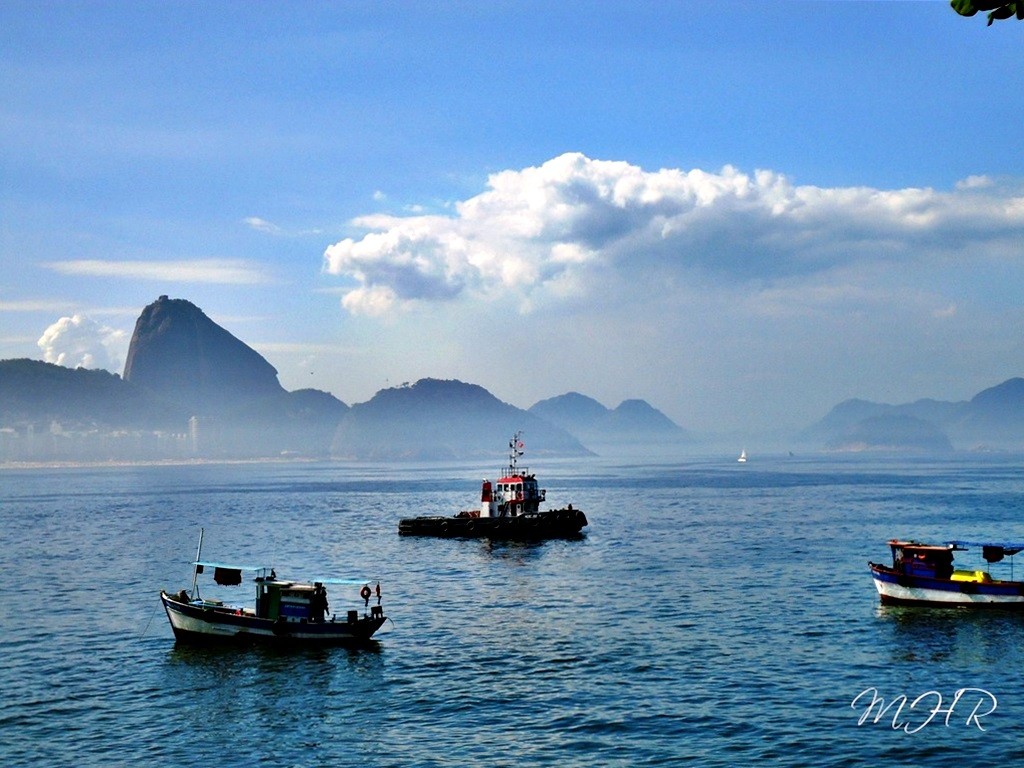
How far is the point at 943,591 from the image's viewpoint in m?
58.7

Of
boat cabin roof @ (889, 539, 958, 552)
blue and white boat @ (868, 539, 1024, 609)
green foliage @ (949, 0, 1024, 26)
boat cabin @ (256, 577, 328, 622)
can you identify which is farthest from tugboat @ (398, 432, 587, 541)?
green foliage @ (949, 0, 1024, 26)

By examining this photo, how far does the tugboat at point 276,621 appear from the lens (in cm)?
5028

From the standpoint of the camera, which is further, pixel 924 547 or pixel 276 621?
pixel 924 547

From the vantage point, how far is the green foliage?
11.4 metres

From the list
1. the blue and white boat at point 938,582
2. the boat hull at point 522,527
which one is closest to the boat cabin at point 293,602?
the blue and white boat at point 938,582

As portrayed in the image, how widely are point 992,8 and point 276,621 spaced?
46.1m

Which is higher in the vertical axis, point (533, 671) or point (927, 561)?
point (927, 561)

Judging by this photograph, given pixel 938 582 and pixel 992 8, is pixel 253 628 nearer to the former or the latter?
pixel 938 582

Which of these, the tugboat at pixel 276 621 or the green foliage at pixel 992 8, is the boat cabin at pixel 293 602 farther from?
the green foliage at pixel 992 8

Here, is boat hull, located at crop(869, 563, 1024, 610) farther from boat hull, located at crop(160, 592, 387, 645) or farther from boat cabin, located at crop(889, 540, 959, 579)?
boat hull, located at crop(160, 592, 387, 645)

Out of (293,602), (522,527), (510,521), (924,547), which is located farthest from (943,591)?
(510,521)

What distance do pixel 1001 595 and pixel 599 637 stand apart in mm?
25608

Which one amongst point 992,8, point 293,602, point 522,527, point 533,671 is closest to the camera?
point 992,8

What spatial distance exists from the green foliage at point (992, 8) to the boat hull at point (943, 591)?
53.5 metres
